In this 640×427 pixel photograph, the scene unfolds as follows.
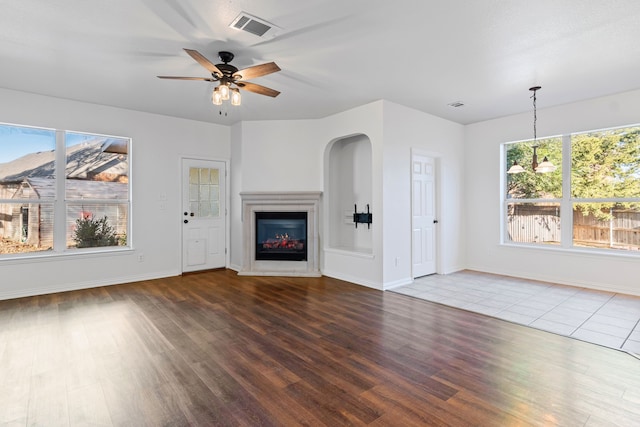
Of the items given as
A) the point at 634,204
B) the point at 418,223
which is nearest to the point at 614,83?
the point at 634,204

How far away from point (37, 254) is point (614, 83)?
319 inches

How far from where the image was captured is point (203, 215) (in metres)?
6.12

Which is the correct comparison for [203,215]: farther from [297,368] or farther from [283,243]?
[297,368]

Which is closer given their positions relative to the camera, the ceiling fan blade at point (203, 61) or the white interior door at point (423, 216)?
the ceiling fan blade at point (203, 61)

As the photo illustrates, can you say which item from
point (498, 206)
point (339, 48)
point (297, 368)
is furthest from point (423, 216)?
point (297, 368)

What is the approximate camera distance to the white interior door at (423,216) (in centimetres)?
542

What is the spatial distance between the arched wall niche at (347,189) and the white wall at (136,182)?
2147mm

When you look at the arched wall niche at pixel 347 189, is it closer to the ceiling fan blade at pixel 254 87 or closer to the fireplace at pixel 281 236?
the fireplace at pixel 281 236

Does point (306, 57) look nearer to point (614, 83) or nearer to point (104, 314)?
point (104, 314)

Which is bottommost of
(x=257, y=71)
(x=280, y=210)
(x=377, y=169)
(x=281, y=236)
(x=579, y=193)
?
(x=281, y=236)

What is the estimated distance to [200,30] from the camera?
2.87 meters

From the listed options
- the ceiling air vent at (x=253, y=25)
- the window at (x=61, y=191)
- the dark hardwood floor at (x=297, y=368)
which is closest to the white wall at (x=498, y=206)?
the dark hardwood floor at (x=297, y=368)

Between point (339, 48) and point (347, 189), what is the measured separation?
10.2ft

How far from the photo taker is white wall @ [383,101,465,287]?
16.1 ft
